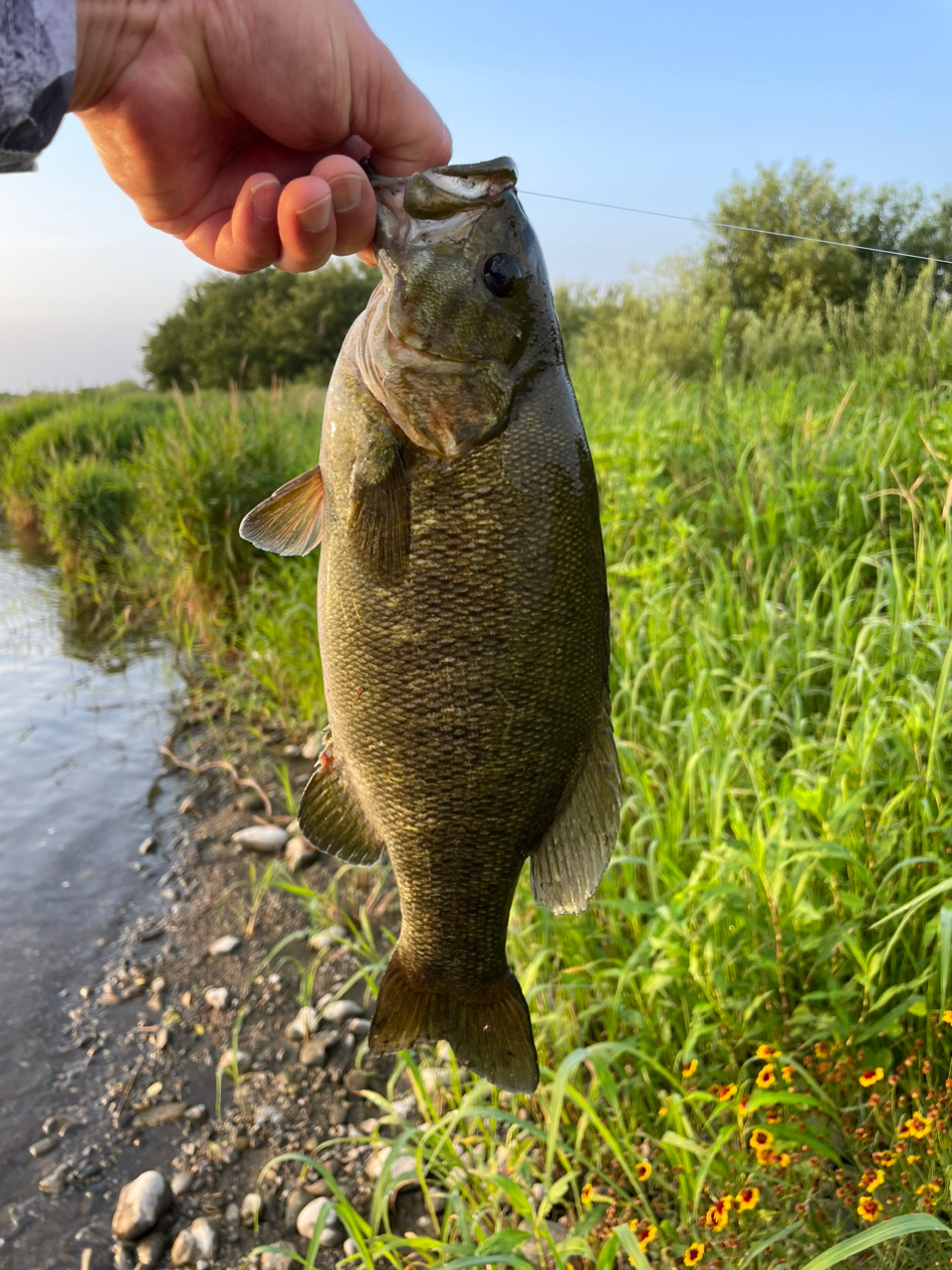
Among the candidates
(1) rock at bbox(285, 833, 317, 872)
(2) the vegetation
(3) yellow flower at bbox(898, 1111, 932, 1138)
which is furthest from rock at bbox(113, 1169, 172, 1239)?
(3) yellow flower at bbox(898, 1111, 932, 1138)

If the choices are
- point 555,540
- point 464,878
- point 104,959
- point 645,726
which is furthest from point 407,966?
point 104,959

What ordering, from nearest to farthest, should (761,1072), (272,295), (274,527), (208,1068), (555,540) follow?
(555,540) → (274,527) → (761,1072) → (208,1068) → (272,295)

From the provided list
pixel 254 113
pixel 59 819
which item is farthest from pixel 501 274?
pixel 59 819

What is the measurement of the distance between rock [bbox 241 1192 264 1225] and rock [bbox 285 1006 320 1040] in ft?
2.28

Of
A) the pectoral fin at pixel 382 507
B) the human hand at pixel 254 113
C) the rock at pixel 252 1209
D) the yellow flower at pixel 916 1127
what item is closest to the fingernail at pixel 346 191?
the human hand at pixel 254 113

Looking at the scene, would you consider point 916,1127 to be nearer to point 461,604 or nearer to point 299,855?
point 461,604

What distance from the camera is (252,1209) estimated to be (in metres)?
2.96

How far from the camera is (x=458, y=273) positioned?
4.55 feet

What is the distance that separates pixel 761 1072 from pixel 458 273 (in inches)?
79.1

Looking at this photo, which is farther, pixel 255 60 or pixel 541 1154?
pixel 541 1154

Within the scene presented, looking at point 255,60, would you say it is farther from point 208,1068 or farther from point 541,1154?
point 208,1068

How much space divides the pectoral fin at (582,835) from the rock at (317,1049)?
2.58 m

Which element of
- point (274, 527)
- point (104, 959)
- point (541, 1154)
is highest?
point (274, 527)

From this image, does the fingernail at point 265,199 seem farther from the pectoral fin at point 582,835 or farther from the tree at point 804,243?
the tree at point 804,243
